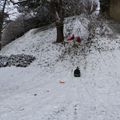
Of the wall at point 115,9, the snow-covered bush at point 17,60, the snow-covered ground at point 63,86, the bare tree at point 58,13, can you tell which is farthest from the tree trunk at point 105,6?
the snow-covered bush at point 17,60

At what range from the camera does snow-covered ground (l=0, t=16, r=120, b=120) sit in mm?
8438

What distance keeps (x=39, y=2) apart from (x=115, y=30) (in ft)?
18.5

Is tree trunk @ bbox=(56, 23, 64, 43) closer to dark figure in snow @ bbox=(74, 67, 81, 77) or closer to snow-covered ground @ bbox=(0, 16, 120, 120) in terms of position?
snow-covered ground @ bbox=(0, 16, 120, 120)

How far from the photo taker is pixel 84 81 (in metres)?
12.0

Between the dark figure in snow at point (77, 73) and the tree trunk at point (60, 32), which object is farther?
the tree trunk at point (60, 32)

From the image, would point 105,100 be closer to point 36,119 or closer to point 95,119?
point 95,119

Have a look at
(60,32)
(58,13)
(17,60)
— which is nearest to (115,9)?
(58,13)

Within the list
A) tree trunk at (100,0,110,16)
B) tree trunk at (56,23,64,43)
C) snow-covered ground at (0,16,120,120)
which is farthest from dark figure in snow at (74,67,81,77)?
tree trunk at (100,0,110,16)

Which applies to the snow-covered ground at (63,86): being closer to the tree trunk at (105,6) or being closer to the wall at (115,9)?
the wall at (115,9)

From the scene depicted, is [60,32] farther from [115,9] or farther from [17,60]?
[115,9]

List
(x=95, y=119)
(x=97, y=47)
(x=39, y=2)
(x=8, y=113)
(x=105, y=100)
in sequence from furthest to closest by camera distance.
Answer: (x=39, y=2)
(x=97, y=47)
(x=105, y=100)
(x=8, y=113)
(x=95, y=119)

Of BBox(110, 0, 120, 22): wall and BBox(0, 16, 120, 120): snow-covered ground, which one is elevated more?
BBox(110, 0, 120, 22): wall

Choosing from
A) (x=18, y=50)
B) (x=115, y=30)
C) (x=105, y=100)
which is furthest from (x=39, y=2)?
(x=105, y=100)

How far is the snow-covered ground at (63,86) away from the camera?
27.7ft
